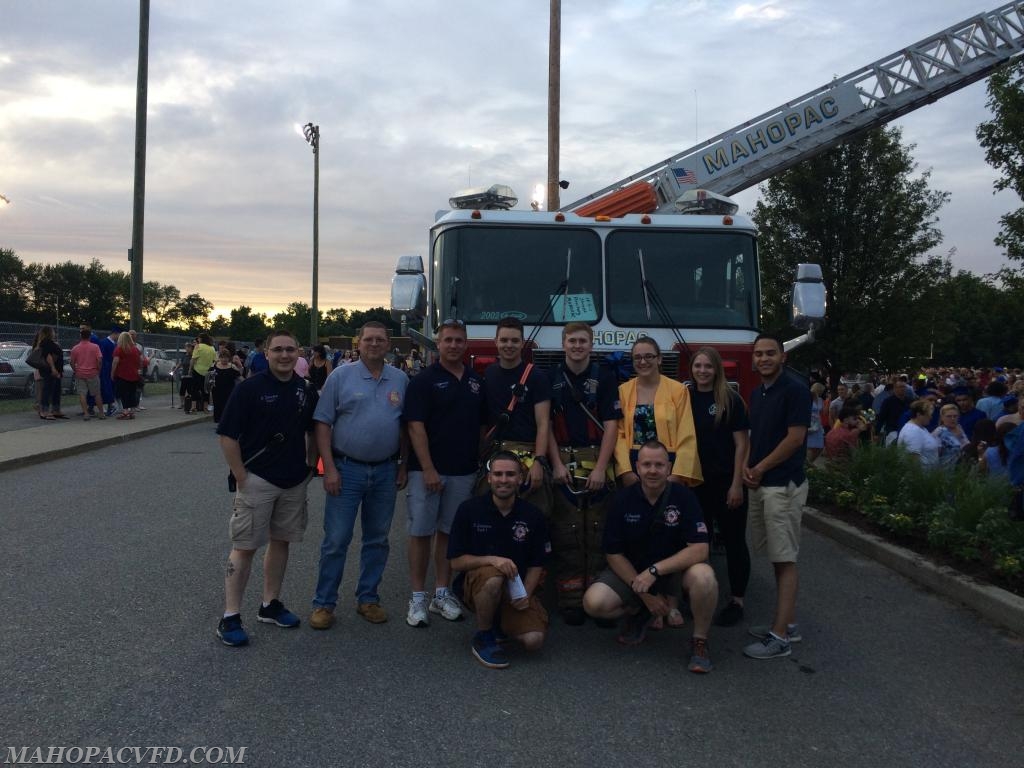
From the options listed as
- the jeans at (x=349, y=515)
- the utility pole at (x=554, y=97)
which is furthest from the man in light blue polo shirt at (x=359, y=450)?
the utility pole at (x=554, y=97)

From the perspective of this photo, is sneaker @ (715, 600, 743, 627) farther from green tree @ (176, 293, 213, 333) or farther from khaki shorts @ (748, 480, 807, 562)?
green tree @ (176, 293, 213, 333)

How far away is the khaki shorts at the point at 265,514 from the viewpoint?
4938 mm

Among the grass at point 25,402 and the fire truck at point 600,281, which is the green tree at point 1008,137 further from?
the grass at point 25,402

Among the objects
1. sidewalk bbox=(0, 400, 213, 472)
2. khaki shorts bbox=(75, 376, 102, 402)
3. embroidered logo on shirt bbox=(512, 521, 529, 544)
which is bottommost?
sidewalk bbox=(0, 400, 213, 472)

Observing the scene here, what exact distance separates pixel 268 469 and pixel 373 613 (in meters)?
1.11

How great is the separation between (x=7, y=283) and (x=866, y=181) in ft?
305

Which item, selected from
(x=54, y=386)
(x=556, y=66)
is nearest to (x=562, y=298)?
(x=556, y=66)

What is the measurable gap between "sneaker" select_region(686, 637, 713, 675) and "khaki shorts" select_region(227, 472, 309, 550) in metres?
2.33

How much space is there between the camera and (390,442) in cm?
528

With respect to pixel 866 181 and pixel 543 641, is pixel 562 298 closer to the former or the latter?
pixel 543 641

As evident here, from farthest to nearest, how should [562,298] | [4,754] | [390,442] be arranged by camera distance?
[562,298]
[390,442]
[4,754]

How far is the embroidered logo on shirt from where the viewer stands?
496 cm
